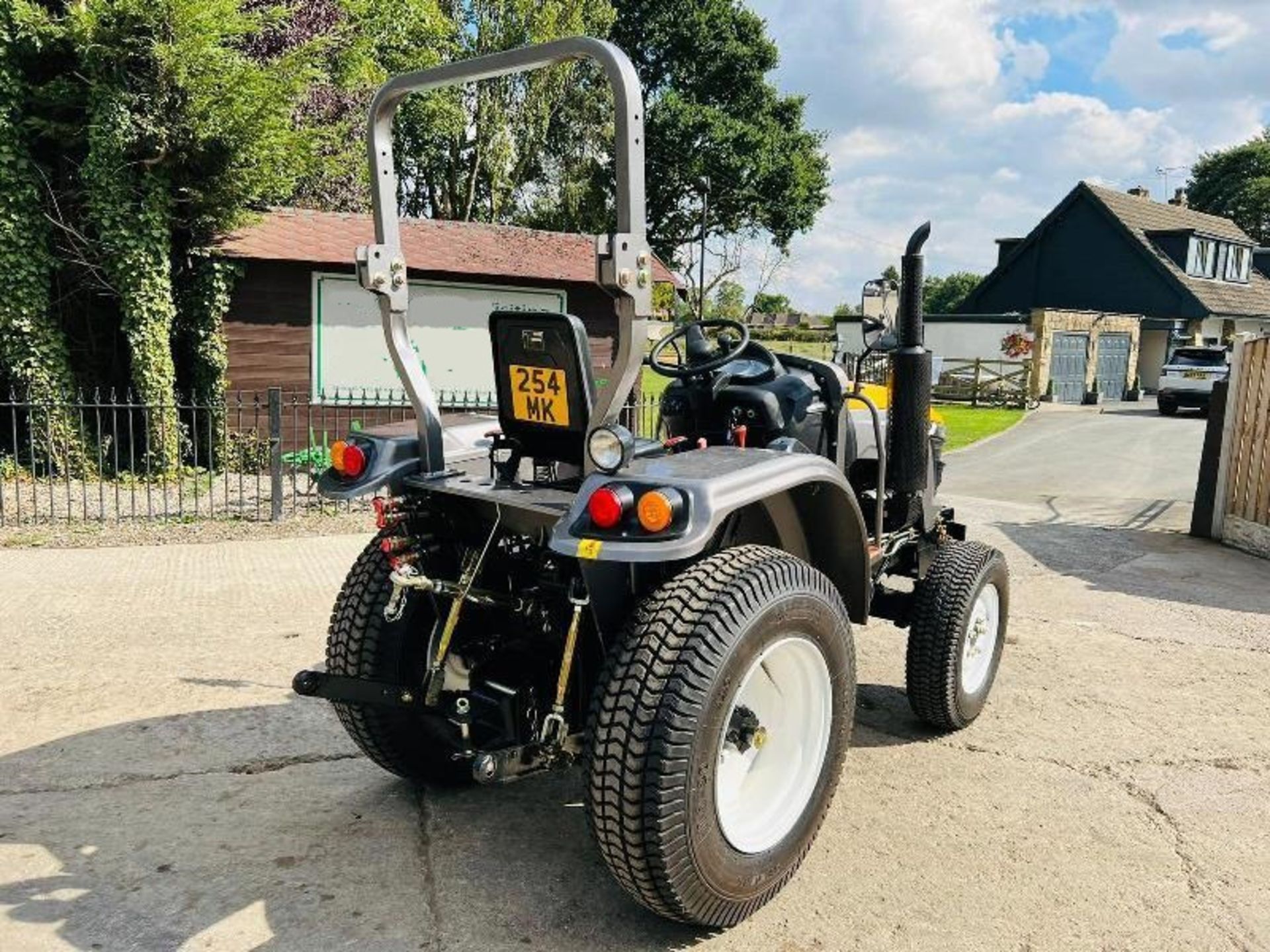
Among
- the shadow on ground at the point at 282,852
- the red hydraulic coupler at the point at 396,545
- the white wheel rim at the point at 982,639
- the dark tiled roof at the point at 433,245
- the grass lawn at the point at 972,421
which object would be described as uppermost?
the dark tiled roof at the point at 433,245

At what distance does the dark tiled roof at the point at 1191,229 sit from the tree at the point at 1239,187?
16.0 meters

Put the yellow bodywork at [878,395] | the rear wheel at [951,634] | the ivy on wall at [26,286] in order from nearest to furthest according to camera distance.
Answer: the rear wheel at [951,634]
the yellow bodywork at [878,395]
the ivy on wall at [26,286]

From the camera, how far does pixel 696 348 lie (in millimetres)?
3736

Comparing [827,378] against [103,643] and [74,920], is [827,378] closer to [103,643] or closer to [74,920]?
[74,920]

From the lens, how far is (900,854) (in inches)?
118

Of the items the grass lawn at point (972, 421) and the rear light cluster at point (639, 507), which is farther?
the grass lawn at point (972, 421)

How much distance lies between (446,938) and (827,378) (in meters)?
2.32

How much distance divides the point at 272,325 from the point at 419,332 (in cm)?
168

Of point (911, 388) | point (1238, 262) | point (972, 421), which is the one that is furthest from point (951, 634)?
point (1238, 262)

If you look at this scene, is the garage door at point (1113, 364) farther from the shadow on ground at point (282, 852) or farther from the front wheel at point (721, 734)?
the front wheel at point (721, 734)

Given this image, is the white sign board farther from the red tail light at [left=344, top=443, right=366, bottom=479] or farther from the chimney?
the chimney

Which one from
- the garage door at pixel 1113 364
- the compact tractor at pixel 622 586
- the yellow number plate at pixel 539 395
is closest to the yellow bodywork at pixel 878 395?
the compact tractor at pixel 622 586

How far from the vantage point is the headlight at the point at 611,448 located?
241cm

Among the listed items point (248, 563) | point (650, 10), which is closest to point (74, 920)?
point (248, 563)
